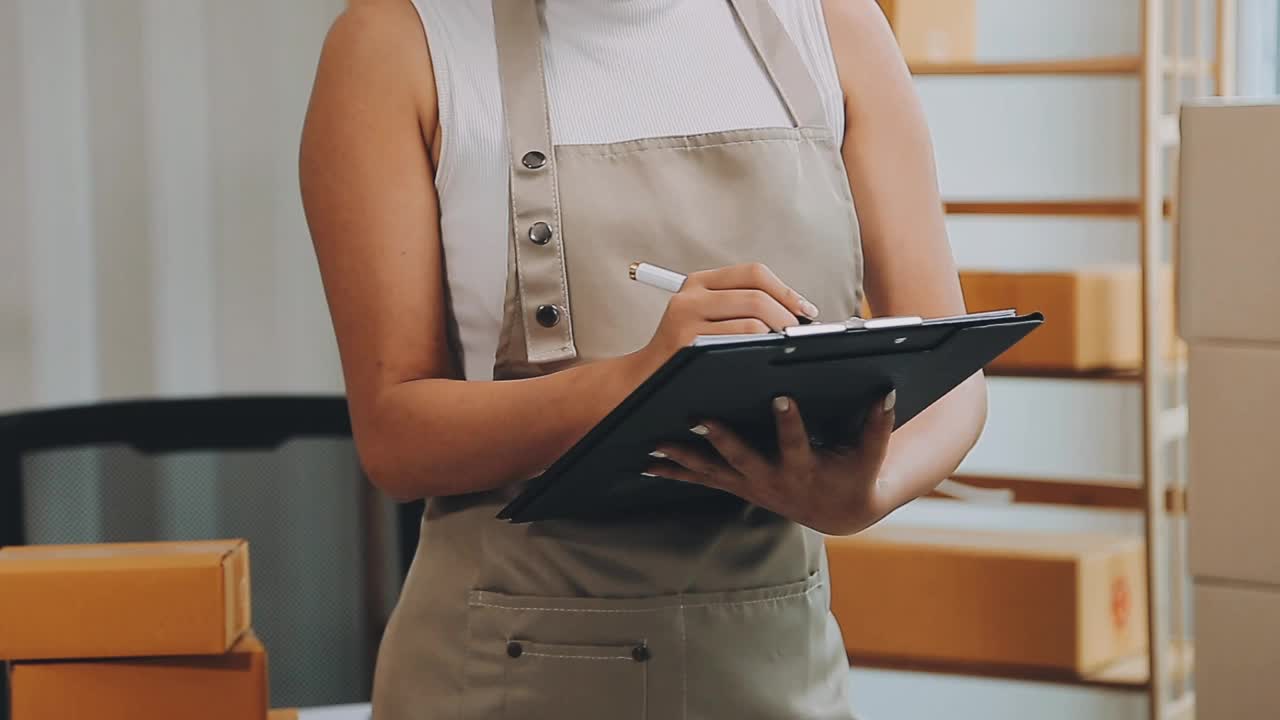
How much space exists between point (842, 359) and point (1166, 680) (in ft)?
6.09

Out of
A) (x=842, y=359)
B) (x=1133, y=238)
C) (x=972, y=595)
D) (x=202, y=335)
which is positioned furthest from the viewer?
(x=1133, y=238)

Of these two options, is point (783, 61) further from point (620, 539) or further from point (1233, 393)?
point (1233, 393)

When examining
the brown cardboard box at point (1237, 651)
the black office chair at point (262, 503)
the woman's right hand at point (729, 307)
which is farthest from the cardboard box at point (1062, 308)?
the woman's right hand at point (729, 307)

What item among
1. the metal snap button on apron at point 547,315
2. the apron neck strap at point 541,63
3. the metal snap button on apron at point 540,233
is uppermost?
the apron neck strap at point 541,63

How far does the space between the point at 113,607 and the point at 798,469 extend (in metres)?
0.67

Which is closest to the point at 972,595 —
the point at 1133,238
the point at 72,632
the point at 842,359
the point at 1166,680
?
the point at 1166,680

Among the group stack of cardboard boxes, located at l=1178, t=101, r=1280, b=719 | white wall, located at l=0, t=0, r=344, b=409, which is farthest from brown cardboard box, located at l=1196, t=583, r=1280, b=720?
white wall, located at l=0, t=0, r=344, b=409

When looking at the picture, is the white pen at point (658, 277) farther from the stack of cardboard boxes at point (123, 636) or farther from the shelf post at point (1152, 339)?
the shelf post at point (1152, 339)

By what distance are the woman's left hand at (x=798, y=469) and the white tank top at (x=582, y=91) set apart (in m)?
0.20

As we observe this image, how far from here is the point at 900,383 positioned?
0.87m

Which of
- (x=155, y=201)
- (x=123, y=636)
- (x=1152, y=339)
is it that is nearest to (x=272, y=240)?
(x=155, y=201)

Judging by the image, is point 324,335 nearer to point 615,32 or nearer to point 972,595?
point 972,595

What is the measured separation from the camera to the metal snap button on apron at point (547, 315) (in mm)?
1003

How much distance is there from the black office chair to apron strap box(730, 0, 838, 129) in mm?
1233
